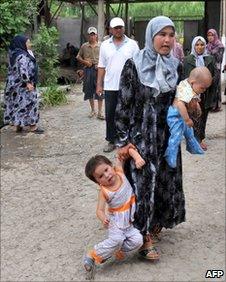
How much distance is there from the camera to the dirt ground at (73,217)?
12.3 ft

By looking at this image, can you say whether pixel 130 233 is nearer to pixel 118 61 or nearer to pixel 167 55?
pixel 167 55

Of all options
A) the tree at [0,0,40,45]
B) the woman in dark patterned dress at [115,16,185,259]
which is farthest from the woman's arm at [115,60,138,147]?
the tree at [0,0,40,45]

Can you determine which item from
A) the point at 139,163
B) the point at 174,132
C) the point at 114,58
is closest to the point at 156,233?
the point at 139,163

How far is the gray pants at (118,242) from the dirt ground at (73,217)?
21 cm

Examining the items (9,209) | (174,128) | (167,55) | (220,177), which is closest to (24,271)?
(9,209)

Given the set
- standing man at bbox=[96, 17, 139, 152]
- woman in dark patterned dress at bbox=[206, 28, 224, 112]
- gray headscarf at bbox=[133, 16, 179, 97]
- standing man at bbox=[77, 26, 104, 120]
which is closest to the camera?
gray headscarf at bbox=[133, 16, 179, 97]

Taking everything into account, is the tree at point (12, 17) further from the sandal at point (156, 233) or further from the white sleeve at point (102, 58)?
the sandal at point (156, 233)

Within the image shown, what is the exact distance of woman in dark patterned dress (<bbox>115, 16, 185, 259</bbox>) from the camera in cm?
332

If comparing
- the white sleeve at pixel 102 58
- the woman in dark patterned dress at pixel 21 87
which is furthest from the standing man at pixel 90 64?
the white sleeve at pixel 102 58

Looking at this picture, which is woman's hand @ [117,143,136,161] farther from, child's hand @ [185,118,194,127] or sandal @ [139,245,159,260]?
sandal @ [139,245,159,260]

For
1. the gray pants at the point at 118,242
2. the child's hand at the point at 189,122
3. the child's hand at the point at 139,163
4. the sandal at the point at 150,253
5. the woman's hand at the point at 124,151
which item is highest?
the child's hand at the point at 189,122

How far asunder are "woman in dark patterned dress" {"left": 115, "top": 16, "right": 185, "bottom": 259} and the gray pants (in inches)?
3.9

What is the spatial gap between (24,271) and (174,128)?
160 centimetres

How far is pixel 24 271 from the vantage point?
3875mm
